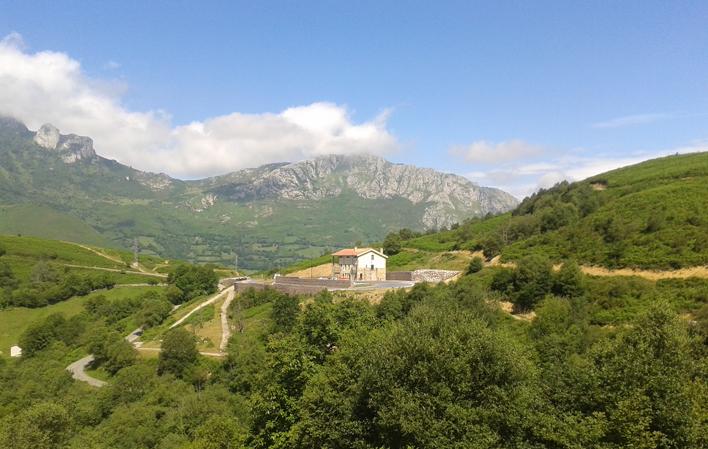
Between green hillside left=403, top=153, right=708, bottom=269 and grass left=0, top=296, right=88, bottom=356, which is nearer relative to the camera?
green hillside left=403, top=153, right=708, bottom=269

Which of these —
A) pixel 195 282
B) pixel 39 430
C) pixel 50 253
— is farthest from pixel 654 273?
pixel 50 253

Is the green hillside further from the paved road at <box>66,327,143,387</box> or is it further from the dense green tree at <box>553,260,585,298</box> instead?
the paved road at <box>66,327,143,387</box>

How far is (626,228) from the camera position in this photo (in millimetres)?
53375

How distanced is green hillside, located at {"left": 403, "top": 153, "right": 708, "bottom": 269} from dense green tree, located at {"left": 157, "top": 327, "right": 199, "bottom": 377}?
4651 centimetres

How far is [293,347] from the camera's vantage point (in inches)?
1061

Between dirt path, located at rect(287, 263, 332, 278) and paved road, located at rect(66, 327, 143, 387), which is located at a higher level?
dirt path, located at rect(287, 263, 332, 278)

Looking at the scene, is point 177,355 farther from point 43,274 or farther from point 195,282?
point 43,274

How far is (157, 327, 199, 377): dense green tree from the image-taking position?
54906 mm

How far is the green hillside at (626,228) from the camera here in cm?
4619

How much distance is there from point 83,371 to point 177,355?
25086 mm

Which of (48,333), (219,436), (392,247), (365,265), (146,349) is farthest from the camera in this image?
(392,247)

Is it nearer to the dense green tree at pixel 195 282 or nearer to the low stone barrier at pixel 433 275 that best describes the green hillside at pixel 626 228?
the low stone barrier at pixel 433 275

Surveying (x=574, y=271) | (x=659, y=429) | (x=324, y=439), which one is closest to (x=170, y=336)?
(x=324, y=439)

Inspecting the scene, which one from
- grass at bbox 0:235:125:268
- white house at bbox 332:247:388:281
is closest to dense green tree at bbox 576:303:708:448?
white house at bbox 332:247:388:281
